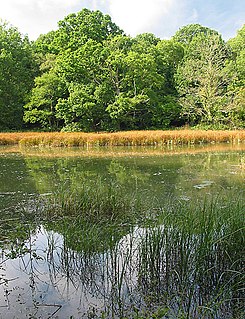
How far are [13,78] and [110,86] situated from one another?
25.4 ft

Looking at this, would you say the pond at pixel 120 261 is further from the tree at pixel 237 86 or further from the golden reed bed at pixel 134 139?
the tree at pixel 237 86

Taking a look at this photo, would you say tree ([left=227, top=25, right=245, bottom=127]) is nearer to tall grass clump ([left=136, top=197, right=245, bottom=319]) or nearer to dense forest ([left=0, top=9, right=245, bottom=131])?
dense forest ([left=0, top=9, right=245, bottom=131])

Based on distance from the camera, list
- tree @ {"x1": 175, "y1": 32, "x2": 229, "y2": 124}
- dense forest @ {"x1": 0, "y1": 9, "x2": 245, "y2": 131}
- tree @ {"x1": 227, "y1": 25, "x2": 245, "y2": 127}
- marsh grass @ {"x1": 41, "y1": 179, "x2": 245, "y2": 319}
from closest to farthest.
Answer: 1. marsh grass @ {"x1": 41, "y1": 179, "x2": 245, "y2": 319}
2. tree @ {"x1": 227, "y1": 25, "x2": 245, "y2": 127}
3. dense forest @ {"x1": 0, "y1": 9, "x2": 245, "y2": 131}
4. tree @ {"x1": 175, "y1": 32, "x2": 229, "y2": 124}

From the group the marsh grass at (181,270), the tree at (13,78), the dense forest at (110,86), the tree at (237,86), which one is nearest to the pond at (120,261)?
the marsh grass at (181,270)

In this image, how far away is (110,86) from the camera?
2441 centimetres

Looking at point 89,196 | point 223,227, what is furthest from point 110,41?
point 223,227

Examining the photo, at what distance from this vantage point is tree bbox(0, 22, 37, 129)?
25891 mm

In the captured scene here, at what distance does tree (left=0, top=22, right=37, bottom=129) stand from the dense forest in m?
0.07

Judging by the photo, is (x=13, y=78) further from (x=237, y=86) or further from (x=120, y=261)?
(x=120, y=261)

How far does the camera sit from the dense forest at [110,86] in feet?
77.7

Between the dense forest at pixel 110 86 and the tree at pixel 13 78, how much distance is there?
0.07 m

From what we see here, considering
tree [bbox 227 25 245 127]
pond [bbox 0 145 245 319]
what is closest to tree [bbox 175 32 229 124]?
tree [bbox 227 25 245 127]

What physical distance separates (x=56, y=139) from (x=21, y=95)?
10.7 meters

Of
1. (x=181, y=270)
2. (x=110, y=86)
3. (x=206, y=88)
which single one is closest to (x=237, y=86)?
(x=206, y=88)
